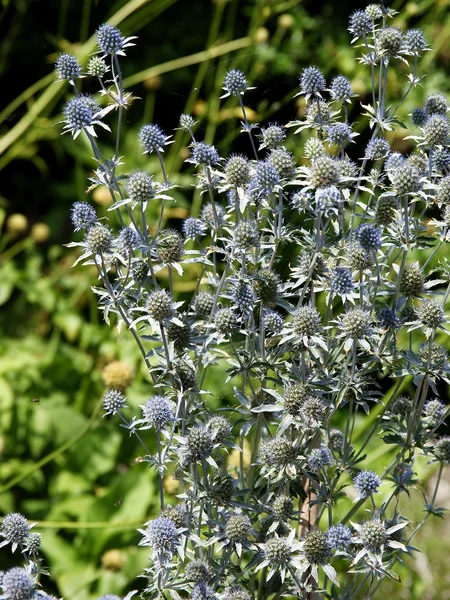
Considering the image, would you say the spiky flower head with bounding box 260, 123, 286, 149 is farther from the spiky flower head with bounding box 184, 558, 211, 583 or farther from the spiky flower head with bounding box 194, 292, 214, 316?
the spiky flower head with bounding box 184, 558, 211, 583

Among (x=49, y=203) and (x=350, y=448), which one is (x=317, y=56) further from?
(x=350, y=448)

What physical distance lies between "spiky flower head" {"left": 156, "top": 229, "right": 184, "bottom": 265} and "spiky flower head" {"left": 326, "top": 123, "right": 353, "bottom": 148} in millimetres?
372

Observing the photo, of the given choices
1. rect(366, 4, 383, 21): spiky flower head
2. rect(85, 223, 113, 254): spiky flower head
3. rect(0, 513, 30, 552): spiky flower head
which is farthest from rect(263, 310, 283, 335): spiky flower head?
rect(366, 4, 383, 21): spiky flower head

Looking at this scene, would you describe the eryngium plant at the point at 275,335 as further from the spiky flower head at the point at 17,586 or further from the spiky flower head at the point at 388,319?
the spiky flower head at the point at 17,586

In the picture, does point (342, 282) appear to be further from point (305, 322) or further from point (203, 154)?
point (203, 154)

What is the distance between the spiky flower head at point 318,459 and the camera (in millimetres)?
1444

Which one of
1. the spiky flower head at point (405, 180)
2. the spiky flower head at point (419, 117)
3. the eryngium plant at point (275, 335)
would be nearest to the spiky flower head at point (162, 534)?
the eryngium plant at point (275, 335)

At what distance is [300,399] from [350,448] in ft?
0.82

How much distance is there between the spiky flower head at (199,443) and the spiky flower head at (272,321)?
9.4 inches

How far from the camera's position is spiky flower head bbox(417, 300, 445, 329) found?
4.89 feet

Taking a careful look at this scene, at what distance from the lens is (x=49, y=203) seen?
14.5 feet

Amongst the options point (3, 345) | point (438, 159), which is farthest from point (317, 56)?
point (438, 159)

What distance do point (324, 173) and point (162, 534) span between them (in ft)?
2.24

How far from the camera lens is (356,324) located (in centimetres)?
139
